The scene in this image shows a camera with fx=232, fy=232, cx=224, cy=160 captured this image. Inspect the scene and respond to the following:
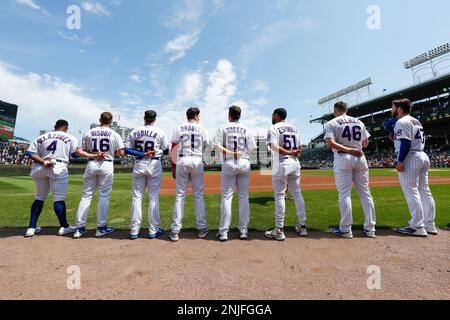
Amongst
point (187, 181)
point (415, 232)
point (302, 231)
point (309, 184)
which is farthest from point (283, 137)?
point (309, 184)

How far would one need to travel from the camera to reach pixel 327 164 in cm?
4656

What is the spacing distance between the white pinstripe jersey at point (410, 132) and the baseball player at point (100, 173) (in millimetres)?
4615

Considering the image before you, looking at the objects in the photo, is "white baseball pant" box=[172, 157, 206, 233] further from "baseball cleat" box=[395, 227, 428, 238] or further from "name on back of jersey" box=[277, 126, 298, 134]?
"baseball cleat" box=[395, 227, 428, 238]

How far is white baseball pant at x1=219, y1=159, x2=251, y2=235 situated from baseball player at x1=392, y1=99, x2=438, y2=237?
2503 mm

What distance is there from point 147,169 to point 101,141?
37.5 inches

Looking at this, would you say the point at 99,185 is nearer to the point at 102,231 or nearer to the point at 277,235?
the point at 102,231

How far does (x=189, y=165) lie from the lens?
360cm

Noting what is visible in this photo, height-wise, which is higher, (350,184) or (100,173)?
(100,173)

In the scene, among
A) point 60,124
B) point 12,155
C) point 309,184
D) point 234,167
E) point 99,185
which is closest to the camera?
point 234,167

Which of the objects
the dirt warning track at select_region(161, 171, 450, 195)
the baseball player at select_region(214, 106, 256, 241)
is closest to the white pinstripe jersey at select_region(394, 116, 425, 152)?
the baseball player at select_region(214, 106, 256, 241)

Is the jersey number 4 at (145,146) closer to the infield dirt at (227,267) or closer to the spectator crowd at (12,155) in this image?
the infield dirt at (227,267)

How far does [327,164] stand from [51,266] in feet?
162

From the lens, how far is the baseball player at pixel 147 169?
3.61m
